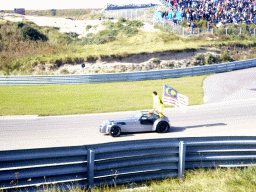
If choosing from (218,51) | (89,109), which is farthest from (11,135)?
(218,51)

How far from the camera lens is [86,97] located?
20.2 m

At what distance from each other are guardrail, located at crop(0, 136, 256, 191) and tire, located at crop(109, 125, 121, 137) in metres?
5.37

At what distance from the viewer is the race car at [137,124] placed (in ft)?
37.6

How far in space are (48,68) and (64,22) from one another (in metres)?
19.8

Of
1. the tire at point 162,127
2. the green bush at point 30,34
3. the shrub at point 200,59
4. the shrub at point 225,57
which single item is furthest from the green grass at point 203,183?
the green bush at point 30,34

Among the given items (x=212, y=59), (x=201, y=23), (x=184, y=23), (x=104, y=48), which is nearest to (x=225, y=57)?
(x=212, y=59)

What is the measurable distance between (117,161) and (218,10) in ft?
147

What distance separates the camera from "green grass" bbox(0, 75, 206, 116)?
17.0 metres

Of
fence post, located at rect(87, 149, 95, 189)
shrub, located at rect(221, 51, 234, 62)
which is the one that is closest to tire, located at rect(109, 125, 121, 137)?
fence post, located at rect(87, 149, 95, 189)

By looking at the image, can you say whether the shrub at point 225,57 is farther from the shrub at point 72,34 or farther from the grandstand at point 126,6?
the shrub at point 72,34

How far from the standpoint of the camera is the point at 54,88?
24.0 meters

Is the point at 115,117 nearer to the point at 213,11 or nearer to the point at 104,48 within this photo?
the point at 104,48

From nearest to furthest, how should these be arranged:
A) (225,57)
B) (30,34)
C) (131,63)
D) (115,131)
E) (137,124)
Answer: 1. (115,131)
2. (137,124)
3. (131,63)
4. (225,57)
5. (30,34)

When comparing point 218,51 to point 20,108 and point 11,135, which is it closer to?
point 20,108
